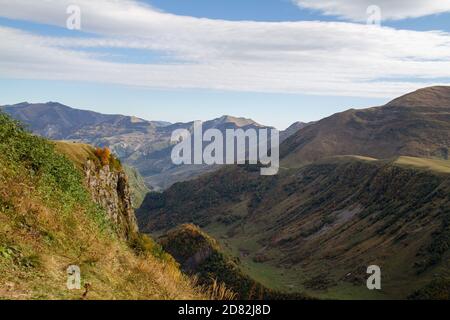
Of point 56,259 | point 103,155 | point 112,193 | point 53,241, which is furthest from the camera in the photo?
point 103,155

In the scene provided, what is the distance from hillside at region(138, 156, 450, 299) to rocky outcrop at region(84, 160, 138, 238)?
3971 cm

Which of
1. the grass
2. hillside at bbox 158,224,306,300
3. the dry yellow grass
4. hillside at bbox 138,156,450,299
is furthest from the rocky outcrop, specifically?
the grass

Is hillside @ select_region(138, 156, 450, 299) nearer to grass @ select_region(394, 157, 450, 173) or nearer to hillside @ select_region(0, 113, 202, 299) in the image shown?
grass @ select_region(394, 157, 450, 173)

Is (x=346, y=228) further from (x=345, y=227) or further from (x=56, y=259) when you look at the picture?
(x=56, y=259)

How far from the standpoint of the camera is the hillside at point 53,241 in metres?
12.9

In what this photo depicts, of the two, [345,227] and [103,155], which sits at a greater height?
[103,155]

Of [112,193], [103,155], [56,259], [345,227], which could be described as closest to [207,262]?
[345,227]

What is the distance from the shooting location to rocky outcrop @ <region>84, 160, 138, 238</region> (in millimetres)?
33500

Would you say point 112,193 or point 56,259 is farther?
point 112,193

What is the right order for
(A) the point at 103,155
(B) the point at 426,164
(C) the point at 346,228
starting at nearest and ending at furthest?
1. (A) the point at 103,155
2. (C) the point at 346,228
3. (B) the point at 426,164

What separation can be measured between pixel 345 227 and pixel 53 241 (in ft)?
313

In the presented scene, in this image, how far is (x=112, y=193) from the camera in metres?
37.7

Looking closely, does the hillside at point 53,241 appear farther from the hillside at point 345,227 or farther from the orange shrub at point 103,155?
the hillside at point 345,227

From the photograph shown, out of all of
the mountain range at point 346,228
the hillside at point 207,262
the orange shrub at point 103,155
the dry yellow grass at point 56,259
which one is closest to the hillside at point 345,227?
the mountain range at point 346,228
